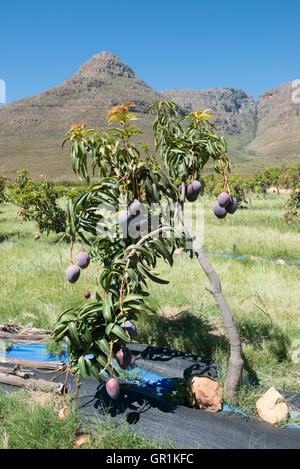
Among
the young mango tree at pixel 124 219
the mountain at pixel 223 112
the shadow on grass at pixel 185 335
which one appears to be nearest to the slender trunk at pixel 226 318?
the young mango tree at pixel 124 219

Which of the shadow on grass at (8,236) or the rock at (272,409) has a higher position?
the shadow on grass at (8,236)

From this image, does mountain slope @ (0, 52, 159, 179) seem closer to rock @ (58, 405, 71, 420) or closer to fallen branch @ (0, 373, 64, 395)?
fallen branch @ (0, 373, 64, 395)

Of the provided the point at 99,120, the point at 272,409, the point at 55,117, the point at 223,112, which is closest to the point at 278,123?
the point at 223,112

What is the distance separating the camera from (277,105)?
562ft

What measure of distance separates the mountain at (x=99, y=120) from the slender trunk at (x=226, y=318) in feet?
54.5

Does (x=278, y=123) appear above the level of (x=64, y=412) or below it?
above

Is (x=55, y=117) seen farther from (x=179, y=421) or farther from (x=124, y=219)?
(x=179, y=421)

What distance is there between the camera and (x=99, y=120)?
8144 centimetres

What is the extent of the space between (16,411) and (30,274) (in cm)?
281

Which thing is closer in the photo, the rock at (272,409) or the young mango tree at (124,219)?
the young mango tree at (124,219)

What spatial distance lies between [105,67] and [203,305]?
158 meters

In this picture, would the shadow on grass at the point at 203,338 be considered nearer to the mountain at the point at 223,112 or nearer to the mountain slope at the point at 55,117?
the mountain slope at the point at 55,117

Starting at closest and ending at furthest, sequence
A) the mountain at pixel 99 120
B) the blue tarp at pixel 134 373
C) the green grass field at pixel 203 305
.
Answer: the blue tarp at pixel 134 373, the green grass field at pixel 203 305, the mountain at pixel 99 120

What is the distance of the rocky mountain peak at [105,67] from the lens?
449 feet
